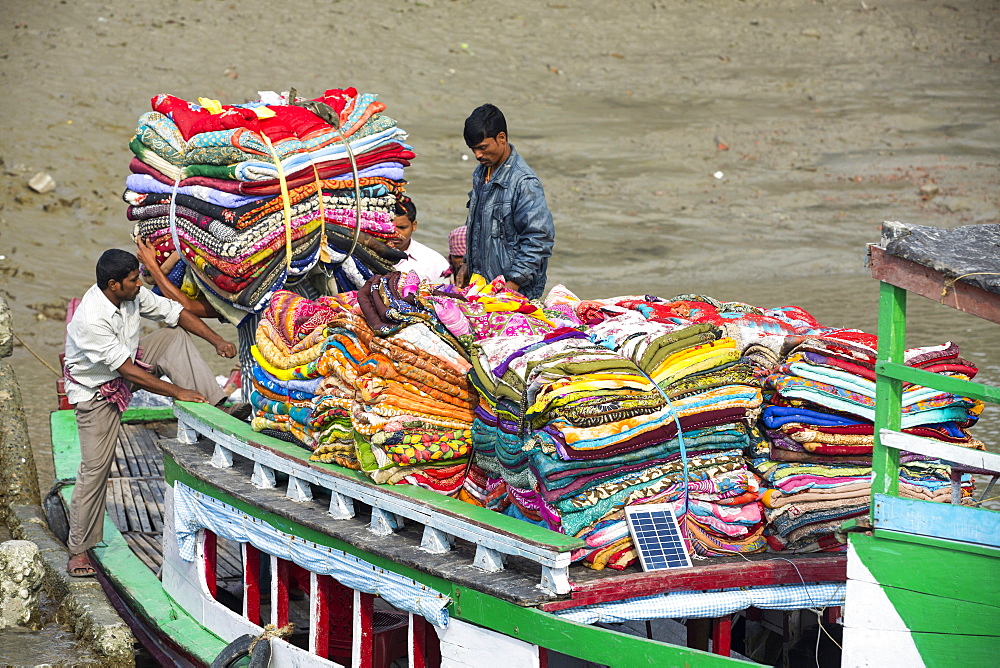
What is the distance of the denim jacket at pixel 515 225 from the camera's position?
586cm

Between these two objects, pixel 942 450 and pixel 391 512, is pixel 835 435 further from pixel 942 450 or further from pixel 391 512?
pixel 391 512

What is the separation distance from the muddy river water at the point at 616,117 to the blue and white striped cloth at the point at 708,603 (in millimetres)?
8532

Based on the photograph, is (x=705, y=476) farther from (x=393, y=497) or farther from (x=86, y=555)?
(x=86, y=555)

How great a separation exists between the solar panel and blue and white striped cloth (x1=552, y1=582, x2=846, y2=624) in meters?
0.10

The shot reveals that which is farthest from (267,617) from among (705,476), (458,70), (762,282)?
(458,70)

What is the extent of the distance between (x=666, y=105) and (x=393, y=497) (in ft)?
62.2

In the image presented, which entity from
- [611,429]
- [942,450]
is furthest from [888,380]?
[611,429]

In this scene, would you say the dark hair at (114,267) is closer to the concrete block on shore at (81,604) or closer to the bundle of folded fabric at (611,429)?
the concrete block on shore at (81,604)

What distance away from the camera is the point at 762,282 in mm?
16141

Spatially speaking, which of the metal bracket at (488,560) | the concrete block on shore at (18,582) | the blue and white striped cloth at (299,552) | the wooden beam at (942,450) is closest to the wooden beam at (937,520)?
the wooden beam at (942,450)

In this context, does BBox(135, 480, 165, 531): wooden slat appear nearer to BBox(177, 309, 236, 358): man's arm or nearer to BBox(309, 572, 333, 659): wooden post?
BBox(177, 309, 236, 358): man's arm

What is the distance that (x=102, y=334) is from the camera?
19.2ft

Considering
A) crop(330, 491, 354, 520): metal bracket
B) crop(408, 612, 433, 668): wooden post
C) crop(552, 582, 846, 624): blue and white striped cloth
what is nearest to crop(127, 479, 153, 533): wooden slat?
crop(330, 491, 354, 520): metal bracket

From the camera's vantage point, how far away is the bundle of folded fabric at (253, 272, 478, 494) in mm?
4215
